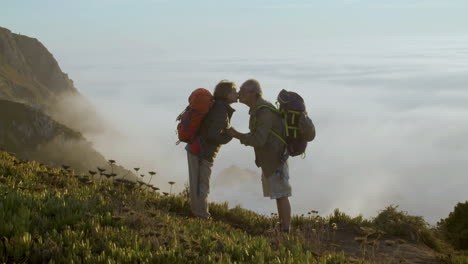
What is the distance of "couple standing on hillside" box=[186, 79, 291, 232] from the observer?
814 centimetres

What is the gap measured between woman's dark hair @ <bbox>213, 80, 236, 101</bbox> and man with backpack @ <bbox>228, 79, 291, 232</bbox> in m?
0.25

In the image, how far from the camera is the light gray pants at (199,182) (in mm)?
8734

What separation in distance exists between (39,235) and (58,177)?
438cm

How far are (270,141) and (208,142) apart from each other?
1221 mm

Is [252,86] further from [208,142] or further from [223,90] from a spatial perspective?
[208,142]

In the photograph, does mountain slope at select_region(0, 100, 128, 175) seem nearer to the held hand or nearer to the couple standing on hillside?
the couple standing on hillside

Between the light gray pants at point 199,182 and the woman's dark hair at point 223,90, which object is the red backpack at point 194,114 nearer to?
the woman's dark hair at point 223,90

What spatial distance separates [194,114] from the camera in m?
8.36


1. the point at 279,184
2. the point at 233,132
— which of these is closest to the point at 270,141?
the point at 233,132

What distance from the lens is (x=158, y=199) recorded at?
9.71 meters

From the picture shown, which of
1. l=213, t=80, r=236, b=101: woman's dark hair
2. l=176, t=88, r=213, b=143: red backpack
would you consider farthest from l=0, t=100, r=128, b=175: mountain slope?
l=213, t=80, r=236, b=101: woman's dark hair

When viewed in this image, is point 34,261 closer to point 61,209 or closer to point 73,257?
point 73,257

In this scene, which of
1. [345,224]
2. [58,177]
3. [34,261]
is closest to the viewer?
[34,261]

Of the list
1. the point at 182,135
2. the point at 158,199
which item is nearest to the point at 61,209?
the point at 182,135
